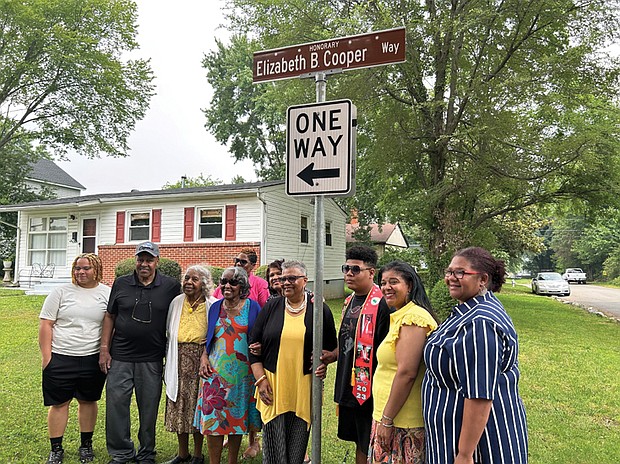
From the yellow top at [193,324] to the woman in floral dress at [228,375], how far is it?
22 cm

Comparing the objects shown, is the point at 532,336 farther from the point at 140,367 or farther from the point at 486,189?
the point at 140,367

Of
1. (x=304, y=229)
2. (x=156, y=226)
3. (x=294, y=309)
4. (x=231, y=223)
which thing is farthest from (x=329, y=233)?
(x=294, y=309)

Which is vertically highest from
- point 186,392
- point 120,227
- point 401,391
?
point 120,227

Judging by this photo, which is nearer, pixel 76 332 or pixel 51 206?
pixel 76 332

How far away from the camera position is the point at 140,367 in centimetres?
418

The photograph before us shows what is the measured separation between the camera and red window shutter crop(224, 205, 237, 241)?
16.1 metres

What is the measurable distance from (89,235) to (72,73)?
1234 cm

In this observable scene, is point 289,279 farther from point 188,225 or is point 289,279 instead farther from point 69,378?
point 188,225

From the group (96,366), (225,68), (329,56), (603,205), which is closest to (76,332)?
(96,366)

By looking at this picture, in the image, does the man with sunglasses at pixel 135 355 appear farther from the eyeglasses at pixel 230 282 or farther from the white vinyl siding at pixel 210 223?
the white vinyl siding at pixel 210 223

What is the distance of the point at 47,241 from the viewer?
20031 mm

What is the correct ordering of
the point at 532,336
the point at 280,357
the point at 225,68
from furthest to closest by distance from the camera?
1. the point at 225,68
2. the point at 532,336
3. the point at 280,357

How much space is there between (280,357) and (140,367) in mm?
1454

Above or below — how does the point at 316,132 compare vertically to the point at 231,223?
below
